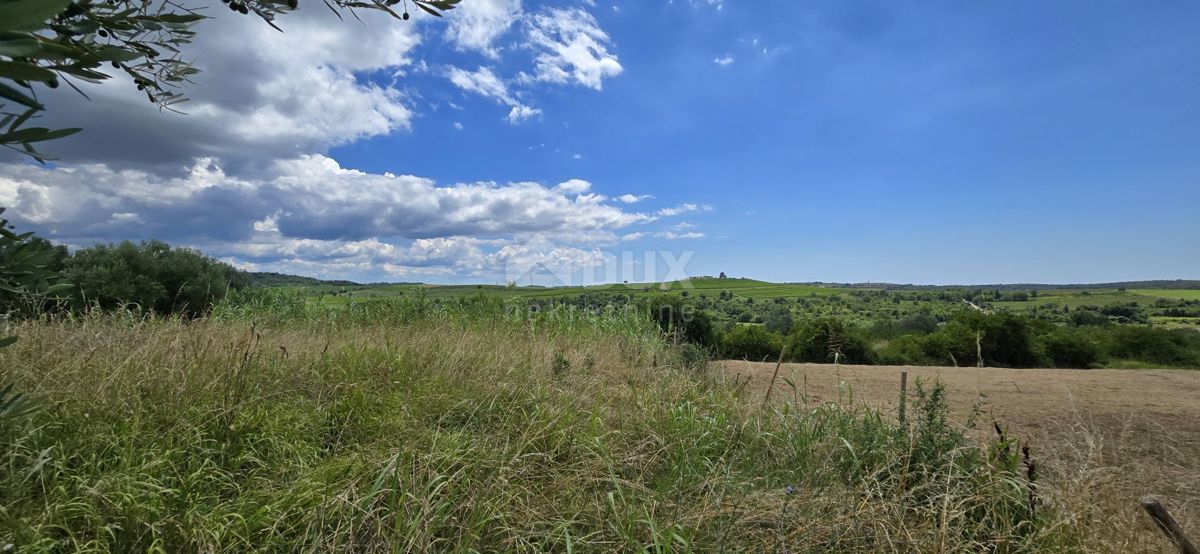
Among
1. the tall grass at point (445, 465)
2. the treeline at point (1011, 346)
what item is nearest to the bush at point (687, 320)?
the treeline at point (1011, 346)

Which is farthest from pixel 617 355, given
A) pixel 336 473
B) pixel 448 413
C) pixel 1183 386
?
pixel 1183 386

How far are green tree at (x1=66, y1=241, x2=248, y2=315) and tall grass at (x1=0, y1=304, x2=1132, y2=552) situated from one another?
14.6ft

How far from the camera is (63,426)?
2.88 m

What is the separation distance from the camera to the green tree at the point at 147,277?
26.9ft

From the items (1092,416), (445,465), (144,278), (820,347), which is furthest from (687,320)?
(144,278)

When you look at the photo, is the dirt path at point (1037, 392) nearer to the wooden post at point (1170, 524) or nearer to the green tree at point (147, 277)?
the wooden post at point (1170, 524)

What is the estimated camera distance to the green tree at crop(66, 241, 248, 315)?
821 centimetres

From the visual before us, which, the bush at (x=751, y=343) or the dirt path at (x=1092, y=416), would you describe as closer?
the dirt path at (x=1092, y=416)

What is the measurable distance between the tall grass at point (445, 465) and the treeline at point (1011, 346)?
8.02 m

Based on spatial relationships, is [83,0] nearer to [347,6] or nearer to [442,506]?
[347,6]

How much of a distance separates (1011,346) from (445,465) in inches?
565

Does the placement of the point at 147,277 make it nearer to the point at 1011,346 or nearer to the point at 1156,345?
the point at 1011,346

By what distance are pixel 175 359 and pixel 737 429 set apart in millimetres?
4225

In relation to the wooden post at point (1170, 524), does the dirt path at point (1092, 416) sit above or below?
below
